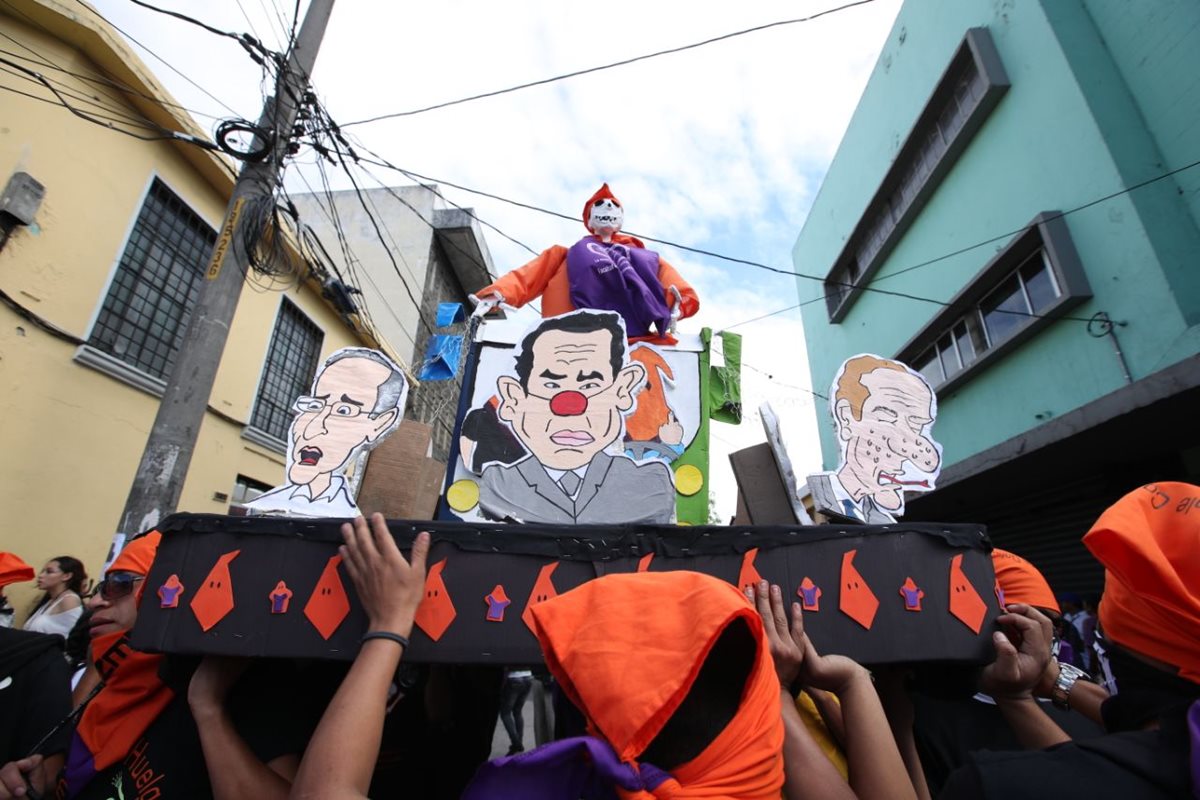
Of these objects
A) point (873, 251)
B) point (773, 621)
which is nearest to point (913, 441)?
point (773, 621)

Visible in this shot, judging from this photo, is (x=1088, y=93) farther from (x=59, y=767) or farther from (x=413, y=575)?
(x=59, y=767)

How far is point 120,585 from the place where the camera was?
6.15 feet

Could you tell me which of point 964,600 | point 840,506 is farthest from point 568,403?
point 964,600

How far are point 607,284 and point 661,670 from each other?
2323 millimetres

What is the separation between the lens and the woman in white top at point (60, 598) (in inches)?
159

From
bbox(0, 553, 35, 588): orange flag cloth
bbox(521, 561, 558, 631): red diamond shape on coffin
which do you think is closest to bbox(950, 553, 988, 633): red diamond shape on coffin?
bbox(521, 561, 558, 631): red diamond shape on coffin

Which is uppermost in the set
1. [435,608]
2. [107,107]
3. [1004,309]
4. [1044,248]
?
[107,107]

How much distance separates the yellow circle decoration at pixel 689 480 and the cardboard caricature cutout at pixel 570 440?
357mm

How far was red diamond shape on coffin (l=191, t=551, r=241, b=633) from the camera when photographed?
1.31m

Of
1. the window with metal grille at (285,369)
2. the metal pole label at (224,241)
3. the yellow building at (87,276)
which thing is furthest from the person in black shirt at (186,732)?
the window with metal grille at (285,369)

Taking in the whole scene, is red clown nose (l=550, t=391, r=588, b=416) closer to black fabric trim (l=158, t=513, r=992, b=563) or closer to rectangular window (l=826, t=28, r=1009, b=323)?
black fabric trim (l=158, t=513, r=992, b=563)

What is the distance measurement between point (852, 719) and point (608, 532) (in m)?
0.65

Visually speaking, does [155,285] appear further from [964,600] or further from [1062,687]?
[1062,687]

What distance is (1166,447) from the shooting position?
5586 mm
